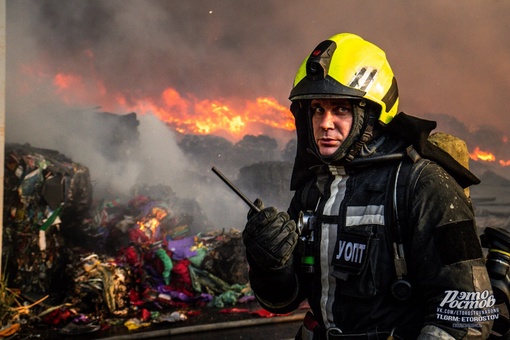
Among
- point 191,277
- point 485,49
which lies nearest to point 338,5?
point 485,49

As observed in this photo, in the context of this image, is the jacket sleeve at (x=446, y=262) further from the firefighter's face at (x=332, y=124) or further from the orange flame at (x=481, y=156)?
the orange flame at (x=481, y=156)

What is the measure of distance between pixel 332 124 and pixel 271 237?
24.9 inches

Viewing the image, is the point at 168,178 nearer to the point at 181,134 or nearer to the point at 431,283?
the point at 181,134

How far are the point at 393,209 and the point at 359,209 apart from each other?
7.4 inches

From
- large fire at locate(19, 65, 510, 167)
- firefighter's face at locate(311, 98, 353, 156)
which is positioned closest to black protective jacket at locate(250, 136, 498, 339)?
firefighter's face at locate(311, 98, 353, 156)

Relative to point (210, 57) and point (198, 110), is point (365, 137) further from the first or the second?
point (210, 57)

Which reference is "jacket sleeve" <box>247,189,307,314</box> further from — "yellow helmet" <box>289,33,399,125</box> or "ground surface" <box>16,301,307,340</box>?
"ground surface" <box>16,301,307,340</box>

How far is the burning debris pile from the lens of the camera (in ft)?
25.3

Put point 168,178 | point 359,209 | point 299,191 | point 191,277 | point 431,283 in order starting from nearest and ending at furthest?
point 431,283, point 359,209, point 299,191, point 191,277, point 168,178

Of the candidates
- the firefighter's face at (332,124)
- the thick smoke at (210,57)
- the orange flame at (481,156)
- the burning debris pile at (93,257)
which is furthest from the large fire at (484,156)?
the firefighter's face at (332,124)

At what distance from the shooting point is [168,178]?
1227 centimetres

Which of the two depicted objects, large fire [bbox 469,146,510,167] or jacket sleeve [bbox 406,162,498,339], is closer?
jacket sleeve [bbox 406,162,498,339]

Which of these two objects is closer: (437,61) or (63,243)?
(63,243)

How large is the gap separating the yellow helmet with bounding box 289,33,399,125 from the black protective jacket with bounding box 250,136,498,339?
0.23m
